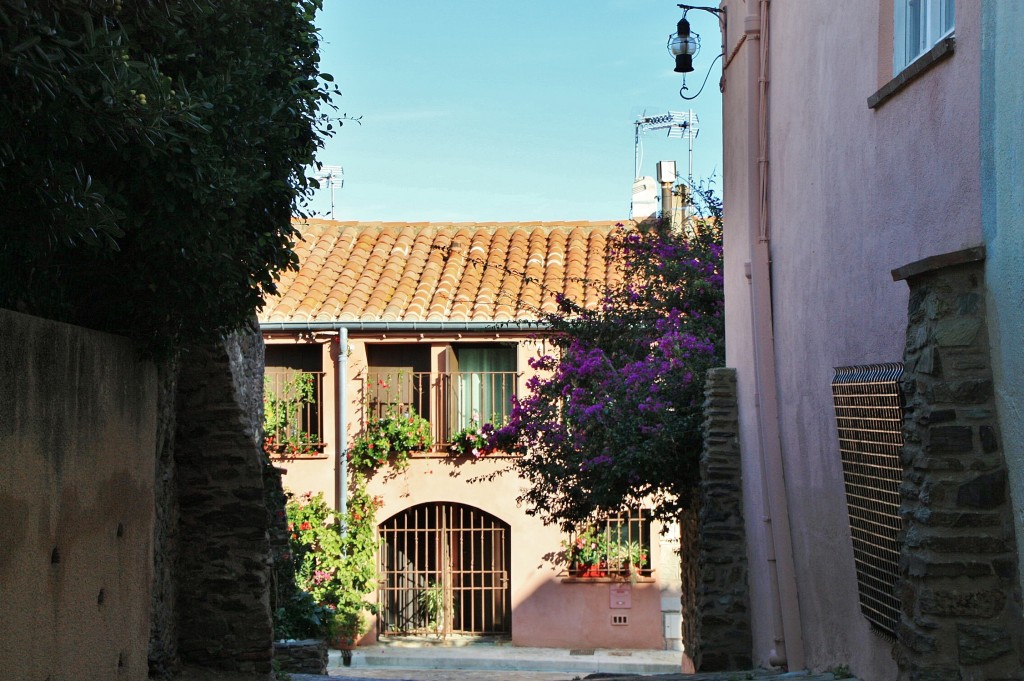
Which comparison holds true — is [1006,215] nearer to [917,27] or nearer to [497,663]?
[917,27]

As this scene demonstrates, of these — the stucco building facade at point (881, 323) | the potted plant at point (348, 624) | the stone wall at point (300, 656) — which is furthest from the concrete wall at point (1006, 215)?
the potted plant at point (348, 624)

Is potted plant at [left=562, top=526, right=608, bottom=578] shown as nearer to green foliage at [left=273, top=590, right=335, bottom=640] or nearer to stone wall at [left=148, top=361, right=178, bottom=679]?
green foliage at [left=273, top=590, right=335, bottom=640]

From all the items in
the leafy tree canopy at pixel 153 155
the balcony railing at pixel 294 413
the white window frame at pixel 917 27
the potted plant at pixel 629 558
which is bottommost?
the potted plant at pixel 629 558

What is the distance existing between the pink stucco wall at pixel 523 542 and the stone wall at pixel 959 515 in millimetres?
12636

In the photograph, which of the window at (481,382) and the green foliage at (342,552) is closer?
the green foliage at (342,552)

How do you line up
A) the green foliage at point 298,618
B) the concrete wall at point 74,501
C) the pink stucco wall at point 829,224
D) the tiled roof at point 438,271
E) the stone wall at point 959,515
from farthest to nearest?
the tiled roof at point 438,271 → the green foliage at point 298,618 → the pink stucco wall at point 829,224 → the concrete wall at point 74,501 → the stone wall at point 959,515

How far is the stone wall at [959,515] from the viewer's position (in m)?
4.55

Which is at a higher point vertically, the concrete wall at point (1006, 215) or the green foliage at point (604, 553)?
the concrete wall at point (1006, 215)

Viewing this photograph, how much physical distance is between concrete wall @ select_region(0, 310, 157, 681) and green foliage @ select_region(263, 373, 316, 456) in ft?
36.5

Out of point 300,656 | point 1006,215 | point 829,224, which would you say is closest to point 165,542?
point 300,656

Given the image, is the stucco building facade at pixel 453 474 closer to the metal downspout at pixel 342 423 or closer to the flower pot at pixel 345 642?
the metal downspout at pixel 342 423

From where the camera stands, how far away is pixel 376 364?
60.1 ft

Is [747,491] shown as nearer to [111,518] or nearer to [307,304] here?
[111,518]

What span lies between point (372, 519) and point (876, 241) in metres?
12.5
